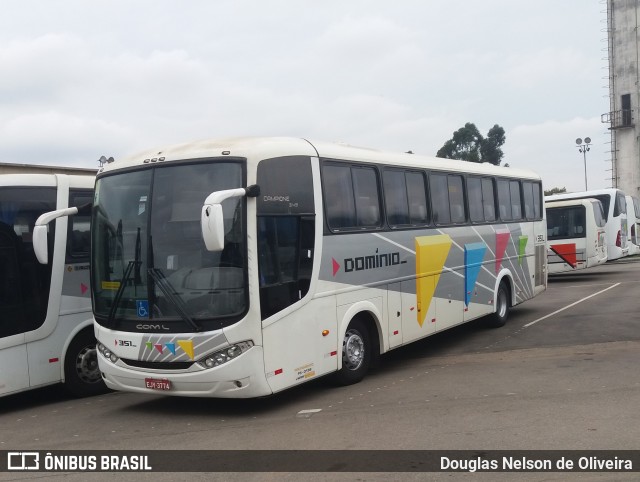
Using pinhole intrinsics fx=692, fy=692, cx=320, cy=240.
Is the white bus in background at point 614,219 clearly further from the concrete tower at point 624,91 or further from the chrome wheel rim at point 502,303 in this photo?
the concrete tower at point 624,91

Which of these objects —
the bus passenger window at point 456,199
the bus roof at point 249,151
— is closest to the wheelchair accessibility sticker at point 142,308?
the bus roof at point 249,151

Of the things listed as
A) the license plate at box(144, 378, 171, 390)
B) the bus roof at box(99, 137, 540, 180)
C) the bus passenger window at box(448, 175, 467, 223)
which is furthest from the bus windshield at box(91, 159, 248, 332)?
the bus passenger window at box(448, 175, 467, 223)

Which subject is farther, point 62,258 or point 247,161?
point 62,258

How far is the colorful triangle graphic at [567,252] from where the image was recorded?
2472 centimetres

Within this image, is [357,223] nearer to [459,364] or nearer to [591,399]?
[459,364]

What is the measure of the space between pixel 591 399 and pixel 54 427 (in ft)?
20.2

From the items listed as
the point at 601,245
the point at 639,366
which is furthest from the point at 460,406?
the point at 601,245

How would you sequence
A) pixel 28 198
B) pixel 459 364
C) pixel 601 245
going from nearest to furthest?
1. pixel 28 198
2. pixel 459 364
3. pixel 601 245

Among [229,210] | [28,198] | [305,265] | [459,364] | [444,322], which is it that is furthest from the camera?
[444,322]

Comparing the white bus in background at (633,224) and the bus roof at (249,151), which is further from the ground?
the bus roof at (249,151)

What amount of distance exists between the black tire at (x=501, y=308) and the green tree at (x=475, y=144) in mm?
56612

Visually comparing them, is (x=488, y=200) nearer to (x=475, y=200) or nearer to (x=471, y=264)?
(x=475, y=200)

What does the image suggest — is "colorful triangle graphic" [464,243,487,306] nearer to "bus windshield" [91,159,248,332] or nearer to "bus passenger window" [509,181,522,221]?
"bus passenger window" [509,181,522,221]

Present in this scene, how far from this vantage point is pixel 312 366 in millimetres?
8422
